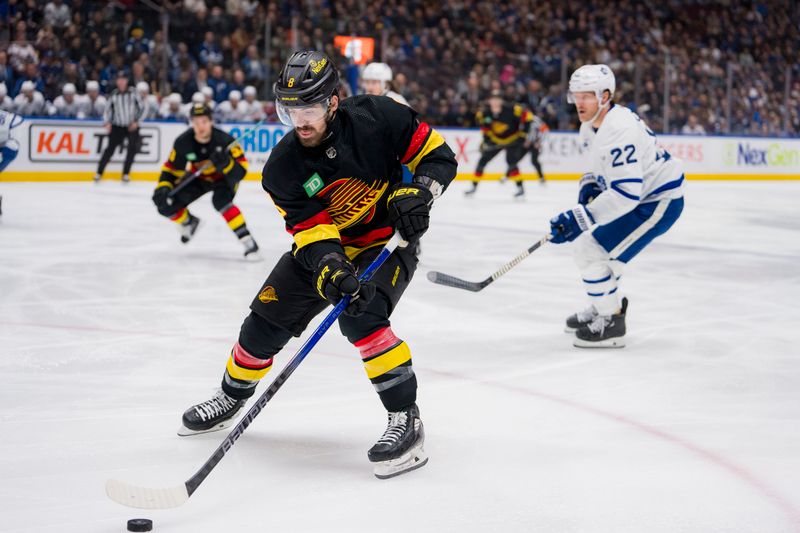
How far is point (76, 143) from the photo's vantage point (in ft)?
39.5

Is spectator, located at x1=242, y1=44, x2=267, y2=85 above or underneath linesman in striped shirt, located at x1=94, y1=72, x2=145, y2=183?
above

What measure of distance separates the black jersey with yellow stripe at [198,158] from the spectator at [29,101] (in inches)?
222

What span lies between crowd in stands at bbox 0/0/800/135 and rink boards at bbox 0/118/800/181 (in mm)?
→ 208

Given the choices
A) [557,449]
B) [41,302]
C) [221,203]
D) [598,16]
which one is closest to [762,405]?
[557,449]

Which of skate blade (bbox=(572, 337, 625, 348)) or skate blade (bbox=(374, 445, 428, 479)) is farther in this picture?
skate blade (bbox=(572, 337, 625, 348))

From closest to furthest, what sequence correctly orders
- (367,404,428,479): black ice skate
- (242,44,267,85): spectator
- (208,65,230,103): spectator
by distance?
(367,404,428,479): black ice skate → (208,65,230,103): spectator → (242,44,267,85): spectator

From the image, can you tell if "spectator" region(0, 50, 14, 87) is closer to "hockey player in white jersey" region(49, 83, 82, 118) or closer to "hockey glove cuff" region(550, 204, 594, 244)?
"hockey player in white jersey" region(49, 83, 82, 118)

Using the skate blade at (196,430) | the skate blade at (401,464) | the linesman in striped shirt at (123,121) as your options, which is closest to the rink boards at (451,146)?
the linesman in striped shirt at (123,121)

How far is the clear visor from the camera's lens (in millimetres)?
2545

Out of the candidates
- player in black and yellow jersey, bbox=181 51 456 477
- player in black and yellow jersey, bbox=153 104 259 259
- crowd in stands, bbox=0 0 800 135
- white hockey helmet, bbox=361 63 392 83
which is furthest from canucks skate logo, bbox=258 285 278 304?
crowd in stands, bbox=0 0 800 135

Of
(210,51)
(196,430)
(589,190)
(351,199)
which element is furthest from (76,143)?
(351,199)

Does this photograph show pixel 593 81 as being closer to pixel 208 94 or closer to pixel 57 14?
pixel 208 94

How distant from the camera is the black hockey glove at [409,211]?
2.60m

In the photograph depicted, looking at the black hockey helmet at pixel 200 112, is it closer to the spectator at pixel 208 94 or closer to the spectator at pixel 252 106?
the spectator at pixel 208 94
